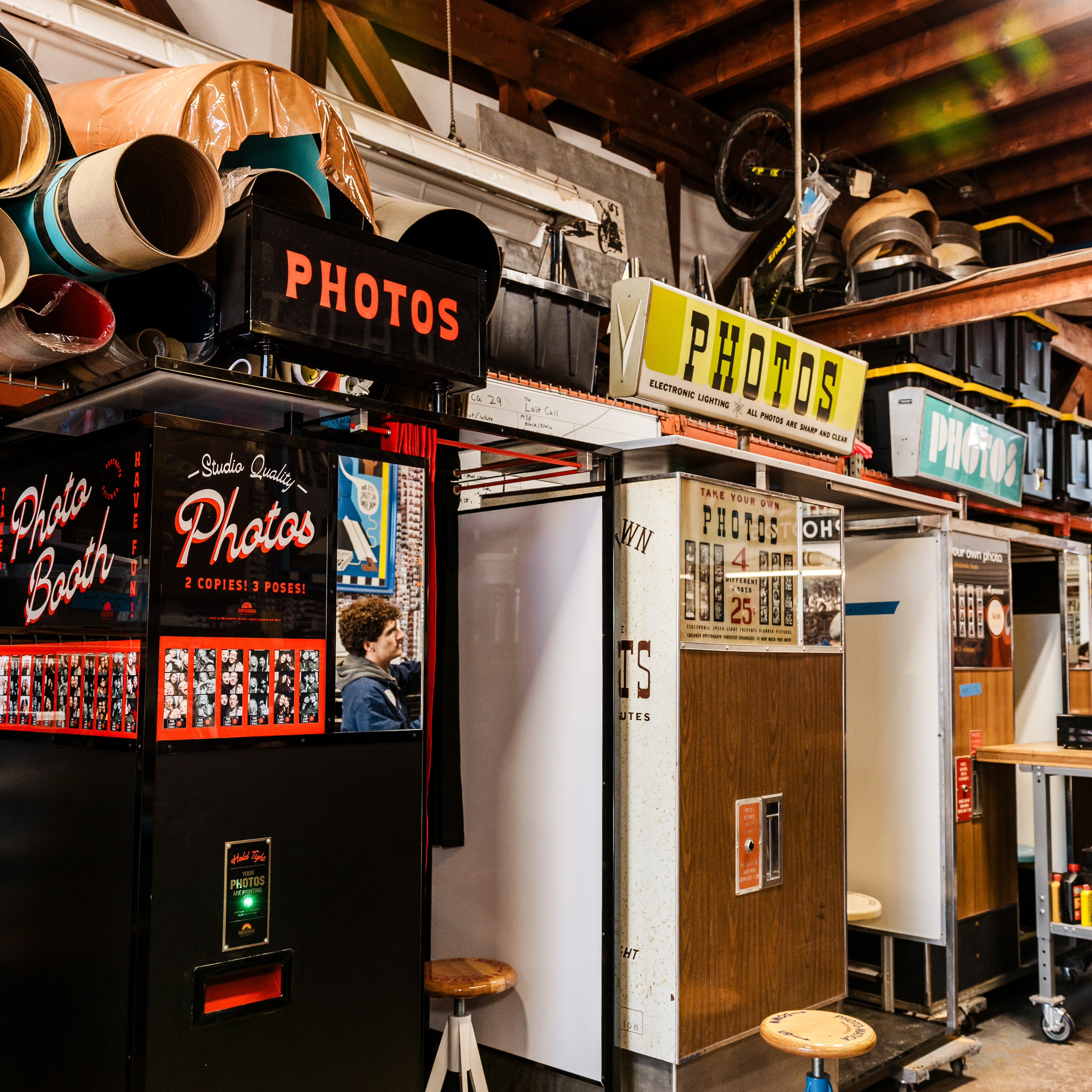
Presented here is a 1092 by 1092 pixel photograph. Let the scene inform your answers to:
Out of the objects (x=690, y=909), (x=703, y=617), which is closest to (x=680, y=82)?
(x=703, y=617)

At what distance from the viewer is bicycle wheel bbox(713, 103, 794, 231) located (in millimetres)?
5227

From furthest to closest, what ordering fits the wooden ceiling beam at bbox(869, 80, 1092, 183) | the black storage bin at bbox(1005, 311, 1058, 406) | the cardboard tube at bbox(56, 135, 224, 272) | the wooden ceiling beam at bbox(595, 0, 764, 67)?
the black storage bin at bbox(1005, 311, 1058, 406)
the wooden ceiling beam at bbox(869, 80, 1092, 183)
the wooden ceiling beam at bbox(595, 0, 764, 67)
the cardboard tube at bbox(56, 135, 224, 272)

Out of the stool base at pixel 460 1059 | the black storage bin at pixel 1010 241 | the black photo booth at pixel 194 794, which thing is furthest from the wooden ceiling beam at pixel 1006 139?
the stool base at pixel 460 1059

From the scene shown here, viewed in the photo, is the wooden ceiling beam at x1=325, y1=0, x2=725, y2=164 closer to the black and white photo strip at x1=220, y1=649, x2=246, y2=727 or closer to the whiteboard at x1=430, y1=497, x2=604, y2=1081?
the whiteboard at x1=430, y1=497, x2=604, y2=1081

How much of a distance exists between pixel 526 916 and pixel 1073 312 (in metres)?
5.96

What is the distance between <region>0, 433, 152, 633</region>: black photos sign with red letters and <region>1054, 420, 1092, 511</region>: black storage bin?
618 cm

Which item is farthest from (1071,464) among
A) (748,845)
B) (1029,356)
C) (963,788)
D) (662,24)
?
(748,845)

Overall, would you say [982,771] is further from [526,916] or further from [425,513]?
[425,513]

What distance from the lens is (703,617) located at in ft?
11.6

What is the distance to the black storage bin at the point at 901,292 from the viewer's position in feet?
18.0

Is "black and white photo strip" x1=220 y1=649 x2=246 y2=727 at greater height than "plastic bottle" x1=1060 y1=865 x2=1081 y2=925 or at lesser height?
greater

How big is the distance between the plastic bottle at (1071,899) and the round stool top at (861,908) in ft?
3.06

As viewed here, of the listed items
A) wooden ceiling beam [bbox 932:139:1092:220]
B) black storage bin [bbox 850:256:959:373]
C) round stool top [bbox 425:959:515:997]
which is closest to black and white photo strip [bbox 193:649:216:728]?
round stool top [bbox 425:959:515:997]

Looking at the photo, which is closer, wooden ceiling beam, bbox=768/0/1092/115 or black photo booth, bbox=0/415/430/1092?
black photo booth, bbox=0/415/430/1092
